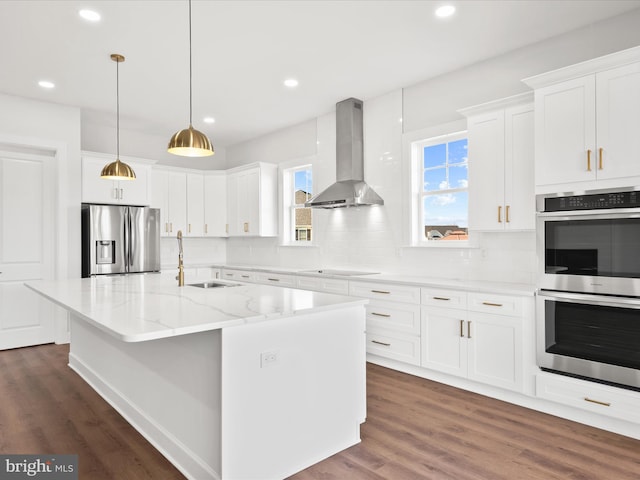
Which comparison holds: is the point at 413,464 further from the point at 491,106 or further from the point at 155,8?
the point at 155,8

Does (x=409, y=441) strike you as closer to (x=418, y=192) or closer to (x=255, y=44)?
(x=418, y=192)

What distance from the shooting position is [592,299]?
278 cm

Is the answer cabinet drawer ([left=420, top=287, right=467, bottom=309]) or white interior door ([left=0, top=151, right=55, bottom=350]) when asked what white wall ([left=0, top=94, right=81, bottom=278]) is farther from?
cabinet drawer ([left=420, top=287, right=467, bottom=309])

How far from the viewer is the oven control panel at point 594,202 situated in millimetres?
2652

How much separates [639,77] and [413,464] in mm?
2815

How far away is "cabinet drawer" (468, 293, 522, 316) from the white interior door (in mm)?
4947

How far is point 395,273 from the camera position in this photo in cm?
470

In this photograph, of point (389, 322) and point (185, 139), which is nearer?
point (185, 139)

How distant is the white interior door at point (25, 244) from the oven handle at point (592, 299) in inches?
216

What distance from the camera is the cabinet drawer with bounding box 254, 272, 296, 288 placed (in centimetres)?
521

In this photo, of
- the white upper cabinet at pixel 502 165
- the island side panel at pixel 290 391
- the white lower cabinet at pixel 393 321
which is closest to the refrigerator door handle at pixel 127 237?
the white lower cabinet at pixel 393 321

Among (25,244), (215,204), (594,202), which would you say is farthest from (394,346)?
(25,244)

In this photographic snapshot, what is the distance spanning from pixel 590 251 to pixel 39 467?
12.1 ft

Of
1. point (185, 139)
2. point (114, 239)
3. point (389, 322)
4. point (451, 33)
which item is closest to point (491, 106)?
point (451, 33)
